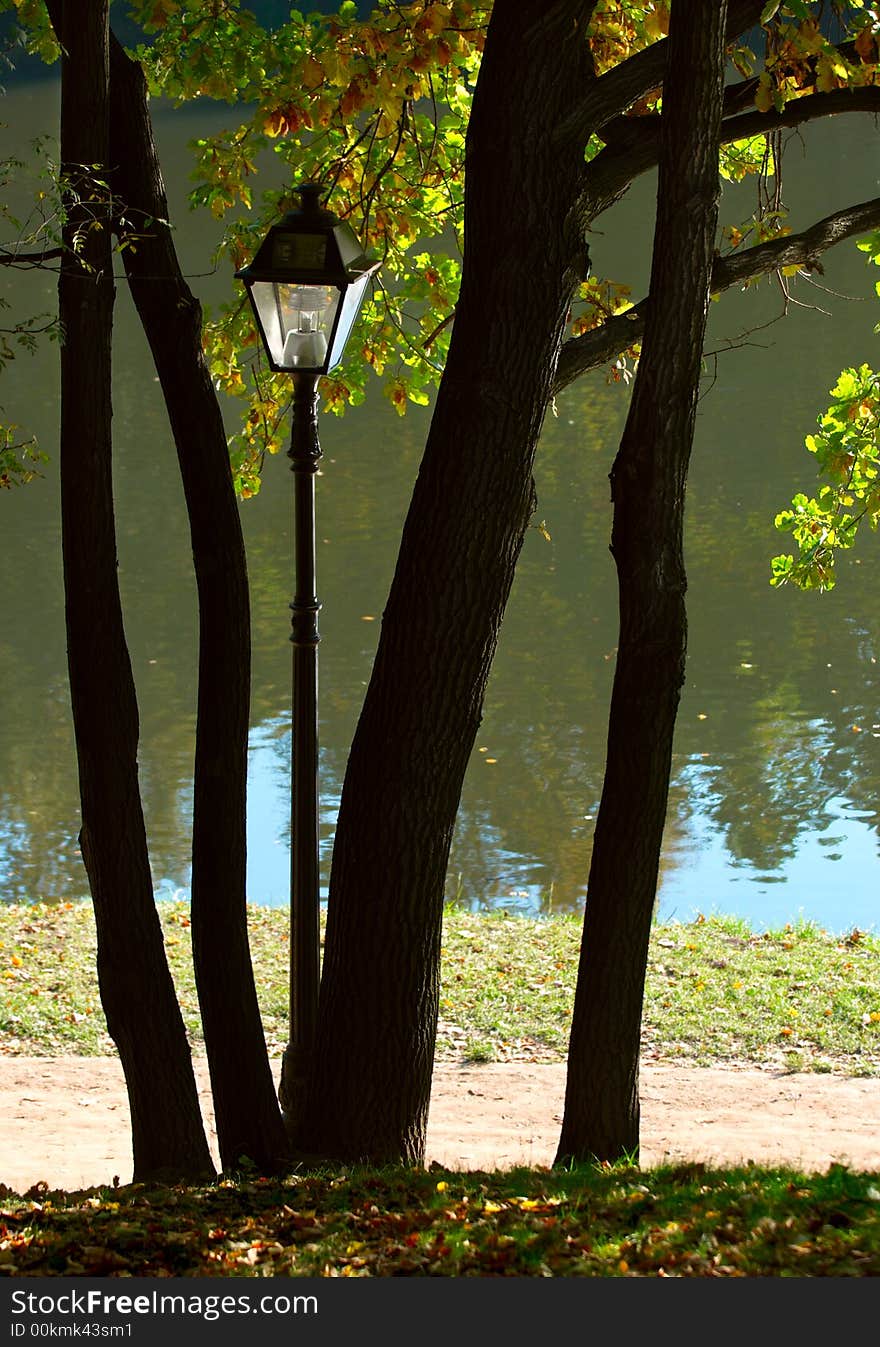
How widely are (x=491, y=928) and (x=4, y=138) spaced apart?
46.9 m

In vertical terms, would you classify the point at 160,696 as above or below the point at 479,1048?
above

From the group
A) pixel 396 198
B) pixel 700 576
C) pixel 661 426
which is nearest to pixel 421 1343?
pixel 661 426

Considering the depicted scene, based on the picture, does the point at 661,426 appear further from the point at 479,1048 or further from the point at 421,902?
the point at 479,1048

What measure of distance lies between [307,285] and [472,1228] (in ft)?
11.9

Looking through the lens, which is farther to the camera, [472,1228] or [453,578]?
[453,578]

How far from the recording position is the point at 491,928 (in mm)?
11336

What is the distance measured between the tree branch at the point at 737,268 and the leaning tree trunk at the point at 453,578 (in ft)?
2.83

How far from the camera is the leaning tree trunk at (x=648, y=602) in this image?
5.41m

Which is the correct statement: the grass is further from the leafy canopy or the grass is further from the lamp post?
the leafy canopy

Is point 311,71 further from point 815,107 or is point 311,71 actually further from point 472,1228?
point 472,1228

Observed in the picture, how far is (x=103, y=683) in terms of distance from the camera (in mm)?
5738

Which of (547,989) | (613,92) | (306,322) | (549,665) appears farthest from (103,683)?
(549,665)

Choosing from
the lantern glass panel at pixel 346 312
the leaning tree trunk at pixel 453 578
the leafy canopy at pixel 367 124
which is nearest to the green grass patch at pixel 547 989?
the leaning tree trunk at pixel 453 578

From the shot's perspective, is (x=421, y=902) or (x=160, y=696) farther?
(x=160, y=696)
